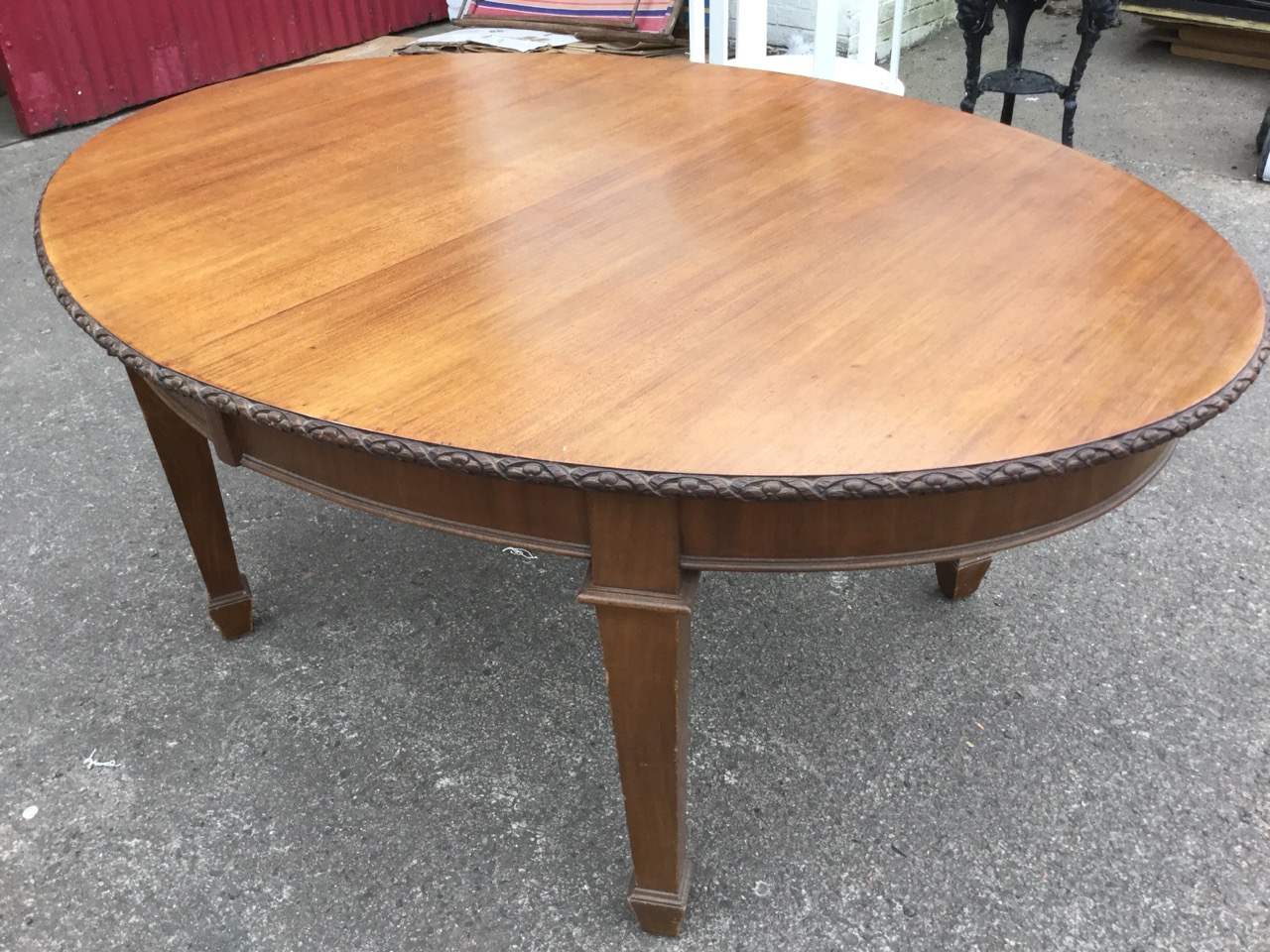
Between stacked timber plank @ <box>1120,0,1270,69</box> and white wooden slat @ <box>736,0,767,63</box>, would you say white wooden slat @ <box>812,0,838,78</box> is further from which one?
stacked timber plank @ <box>1120,0,1270,69</box>

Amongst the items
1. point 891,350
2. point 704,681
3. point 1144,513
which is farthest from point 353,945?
point 1144,513

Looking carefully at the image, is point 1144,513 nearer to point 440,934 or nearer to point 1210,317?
point 1210,317

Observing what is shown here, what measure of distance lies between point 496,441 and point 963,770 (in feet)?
3.25

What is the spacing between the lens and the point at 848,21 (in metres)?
4.46

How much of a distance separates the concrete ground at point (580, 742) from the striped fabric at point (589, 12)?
124 inches

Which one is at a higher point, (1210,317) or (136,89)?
(1210,317)

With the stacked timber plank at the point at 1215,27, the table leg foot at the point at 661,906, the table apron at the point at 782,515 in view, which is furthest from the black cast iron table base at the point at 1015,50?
the table leg foot at the point at 661,906

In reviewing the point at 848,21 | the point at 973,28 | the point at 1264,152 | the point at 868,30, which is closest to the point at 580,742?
the point at 973,28

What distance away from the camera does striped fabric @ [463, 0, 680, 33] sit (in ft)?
15.0

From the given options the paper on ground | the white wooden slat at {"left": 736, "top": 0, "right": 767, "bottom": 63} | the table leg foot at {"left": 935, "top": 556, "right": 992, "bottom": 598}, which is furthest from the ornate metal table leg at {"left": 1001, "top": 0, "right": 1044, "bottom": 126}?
the paper on ground

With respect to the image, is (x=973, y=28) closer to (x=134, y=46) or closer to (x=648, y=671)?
(x=648, y=671)

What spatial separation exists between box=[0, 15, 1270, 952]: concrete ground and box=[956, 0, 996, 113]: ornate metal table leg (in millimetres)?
1318

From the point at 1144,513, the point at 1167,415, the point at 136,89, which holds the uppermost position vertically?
the point at 1167,415

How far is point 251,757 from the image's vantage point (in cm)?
164
